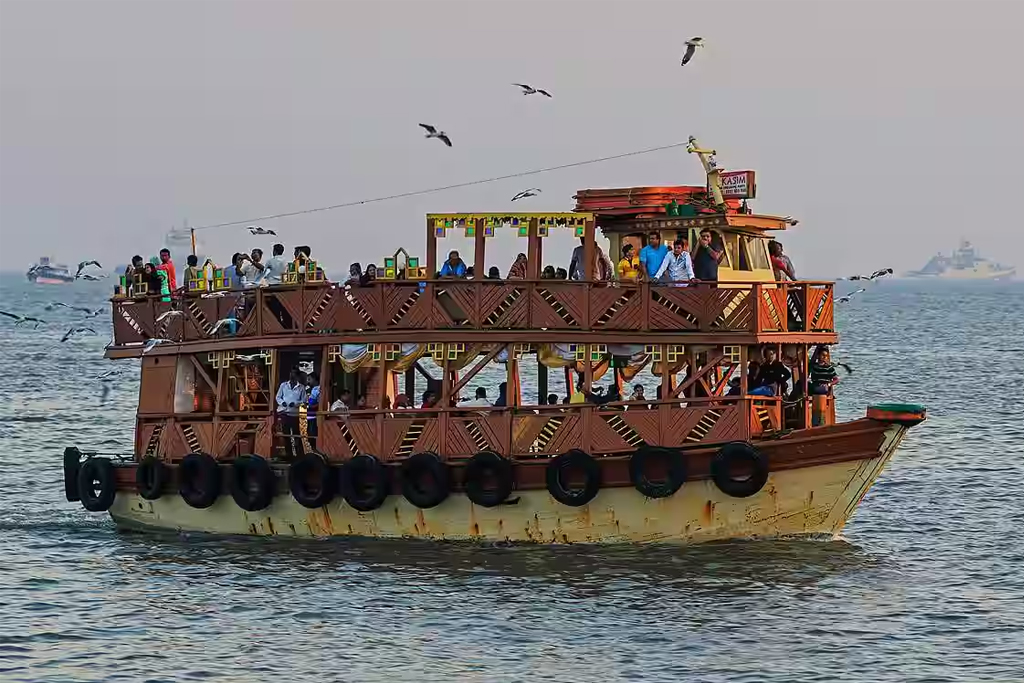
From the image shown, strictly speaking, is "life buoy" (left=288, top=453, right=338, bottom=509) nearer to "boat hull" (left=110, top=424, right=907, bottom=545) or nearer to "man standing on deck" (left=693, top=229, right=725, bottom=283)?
"boat hull" (left=110, top=424, right=907, bottom=545)

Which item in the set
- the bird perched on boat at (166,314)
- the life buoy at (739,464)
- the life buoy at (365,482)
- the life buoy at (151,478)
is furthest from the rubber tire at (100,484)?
the life buoy at (739,464)

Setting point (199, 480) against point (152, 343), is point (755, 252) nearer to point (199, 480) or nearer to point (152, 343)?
point (199, 480)

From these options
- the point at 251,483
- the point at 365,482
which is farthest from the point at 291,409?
the point at 365,482

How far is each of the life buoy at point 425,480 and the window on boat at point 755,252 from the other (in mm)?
5479

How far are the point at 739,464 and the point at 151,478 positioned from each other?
9405 mm

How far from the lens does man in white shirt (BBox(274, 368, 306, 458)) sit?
27.9 metres

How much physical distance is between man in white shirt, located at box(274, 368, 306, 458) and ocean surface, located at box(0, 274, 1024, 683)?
1521mm

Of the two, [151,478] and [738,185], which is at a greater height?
[738,185]

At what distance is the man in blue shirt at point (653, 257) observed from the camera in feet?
85.9

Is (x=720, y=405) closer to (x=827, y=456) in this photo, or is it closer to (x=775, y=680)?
(x=827, y=456)

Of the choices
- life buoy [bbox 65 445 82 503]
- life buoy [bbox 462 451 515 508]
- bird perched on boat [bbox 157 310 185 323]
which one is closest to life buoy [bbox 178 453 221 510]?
bird perched on boat [bbox 157 310 185 323]

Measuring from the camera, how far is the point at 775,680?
818 inches

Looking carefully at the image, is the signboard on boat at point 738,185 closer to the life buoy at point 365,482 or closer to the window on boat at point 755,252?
the window on boat at point 755,252

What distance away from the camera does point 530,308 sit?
1032 inches
